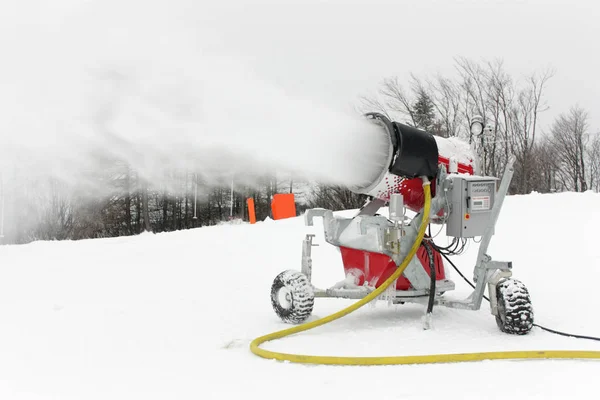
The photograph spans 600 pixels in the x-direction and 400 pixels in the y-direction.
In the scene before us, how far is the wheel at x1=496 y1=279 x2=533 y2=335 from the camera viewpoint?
4211 millimetres

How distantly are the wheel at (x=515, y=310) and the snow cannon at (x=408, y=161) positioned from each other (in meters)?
1.16

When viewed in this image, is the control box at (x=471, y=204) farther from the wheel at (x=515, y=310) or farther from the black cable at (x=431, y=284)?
the wheel at (x=515, y=310)

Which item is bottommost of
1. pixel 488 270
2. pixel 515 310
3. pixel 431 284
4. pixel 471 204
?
pixel 515 310

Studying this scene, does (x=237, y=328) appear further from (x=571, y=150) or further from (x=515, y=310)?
(x=571, y=150)

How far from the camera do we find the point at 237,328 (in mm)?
4840

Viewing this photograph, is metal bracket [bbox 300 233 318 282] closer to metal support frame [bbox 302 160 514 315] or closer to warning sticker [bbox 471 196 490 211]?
metal support frame [bbox 302 160 514 315]

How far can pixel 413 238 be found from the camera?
4.85 metres

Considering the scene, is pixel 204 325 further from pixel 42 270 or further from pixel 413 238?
pixel 42 270

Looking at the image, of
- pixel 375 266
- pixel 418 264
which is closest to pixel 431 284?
pixel 418 264

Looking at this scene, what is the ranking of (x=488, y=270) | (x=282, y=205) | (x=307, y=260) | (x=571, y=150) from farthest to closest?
1. (x=571, y=150)
2. (x=282, y=205)
3. (x=307, y=260)
4. (x=488, y=270)

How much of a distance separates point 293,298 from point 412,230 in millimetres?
1205

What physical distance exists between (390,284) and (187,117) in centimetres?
248

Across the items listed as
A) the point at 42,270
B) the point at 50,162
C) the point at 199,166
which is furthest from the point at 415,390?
the point at 42,270

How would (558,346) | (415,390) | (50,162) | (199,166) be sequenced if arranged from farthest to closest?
(50,162)
(199,166)
(558,346)
(415,390)
